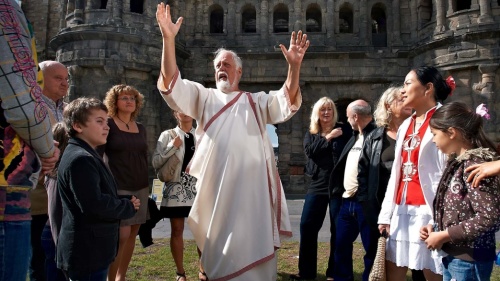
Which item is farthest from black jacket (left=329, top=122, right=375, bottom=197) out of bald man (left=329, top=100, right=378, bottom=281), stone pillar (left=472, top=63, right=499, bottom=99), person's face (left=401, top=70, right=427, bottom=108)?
stone pillar (left=472, top=63, right=499, bottom=99)

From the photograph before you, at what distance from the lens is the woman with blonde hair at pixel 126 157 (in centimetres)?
489

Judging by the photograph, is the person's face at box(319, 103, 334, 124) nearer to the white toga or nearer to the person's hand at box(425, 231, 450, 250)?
the white toga

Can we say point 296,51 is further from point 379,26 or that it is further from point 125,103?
point 379,26

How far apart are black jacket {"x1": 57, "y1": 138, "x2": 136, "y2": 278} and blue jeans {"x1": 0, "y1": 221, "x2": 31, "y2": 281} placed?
0.82 meters

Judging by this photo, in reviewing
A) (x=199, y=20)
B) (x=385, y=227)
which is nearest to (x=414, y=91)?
(x=385, y=227)

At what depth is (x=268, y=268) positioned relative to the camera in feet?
12.0

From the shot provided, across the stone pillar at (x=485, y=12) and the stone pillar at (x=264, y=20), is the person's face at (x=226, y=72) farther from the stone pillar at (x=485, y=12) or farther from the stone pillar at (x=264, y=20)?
the stone pillar at (x=264, y=20)

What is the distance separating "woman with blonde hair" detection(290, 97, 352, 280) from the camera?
578 cm

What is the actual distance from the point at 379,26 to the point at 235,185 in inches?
733

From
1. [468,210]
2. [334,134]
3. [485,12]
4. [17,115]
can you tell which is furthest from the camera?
[485,12]

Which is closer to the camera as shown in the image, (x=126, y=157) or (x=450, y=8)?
(x=126, y=157)

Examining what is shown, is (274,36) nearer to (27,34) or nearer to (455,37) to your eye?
(455,37)

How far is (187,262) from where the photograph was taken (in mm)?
6465

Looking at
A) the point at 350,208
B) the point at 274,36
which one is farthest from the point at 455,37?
the point at 350,208
